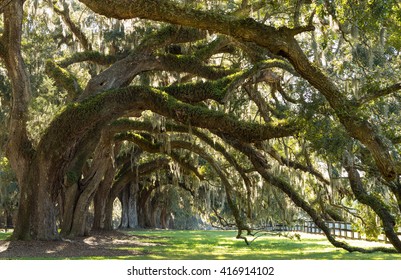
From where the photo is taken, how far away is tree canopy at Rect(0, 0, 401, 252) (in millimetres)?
8516

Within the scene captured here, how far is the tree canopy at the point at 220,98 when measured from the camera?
8516 mm

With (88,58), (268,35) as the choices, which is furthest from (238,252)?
(88,58)

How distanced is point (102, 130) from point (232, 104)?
374 centimetres

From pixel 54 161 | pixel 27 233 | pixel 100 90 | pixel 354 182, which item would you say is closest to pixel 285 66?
pixel 354 182

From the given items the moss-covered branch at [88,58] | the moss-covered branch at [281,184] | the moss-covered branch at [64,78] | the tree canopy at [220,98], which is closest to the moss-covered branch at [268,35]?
the tree canopy at [220,98]

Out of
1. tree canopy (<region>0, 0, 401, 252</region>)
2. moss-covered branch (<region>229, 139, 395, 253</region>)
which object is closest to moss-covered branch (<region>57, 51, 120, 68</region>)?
tree canopy (<region>0, 0, 401, 252</region>)

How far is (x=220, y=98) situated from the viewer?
12297 mm

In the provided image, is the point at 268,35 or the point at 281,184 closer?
the point at 268,35

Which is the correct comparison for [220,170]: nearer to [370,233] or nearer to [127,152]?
[370,233]

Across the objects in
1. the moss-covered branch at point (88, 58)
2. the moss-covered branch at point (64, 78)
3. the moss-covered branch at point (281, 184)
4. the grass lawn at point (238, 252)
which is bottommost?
the grass lawn at point (238, 252)

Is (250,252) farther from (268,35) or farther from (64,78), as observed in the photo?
(64,78)

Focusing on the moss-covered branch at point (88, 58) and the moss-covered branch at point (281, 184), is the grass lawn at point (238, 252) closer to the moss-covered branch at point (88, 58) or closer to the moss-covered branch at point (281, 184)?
the moss-covered branch at point (281, 184)

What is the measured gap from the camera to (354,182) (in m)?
12.2

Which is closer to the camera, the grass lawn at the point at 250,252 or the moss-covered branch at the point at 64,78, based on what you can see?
the grass lawn at the point at 250,252
